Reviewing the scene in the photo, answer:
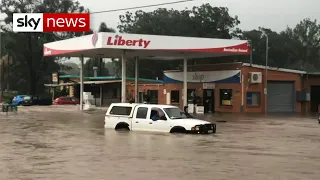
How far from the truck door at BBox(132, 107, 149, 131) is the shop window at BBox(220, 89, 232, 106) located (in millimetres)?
22943

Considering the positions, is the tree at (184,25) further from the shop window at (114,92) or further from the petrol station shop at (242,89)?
the petrol station shop at (242,89)

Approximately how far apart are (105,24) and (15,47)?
604 inches

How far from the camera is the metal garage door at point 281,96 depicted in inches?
1809

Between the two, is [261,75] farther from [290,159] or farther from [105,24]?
[105,24]

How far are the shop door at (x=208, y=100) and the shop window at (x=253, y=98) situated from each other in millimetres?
3391

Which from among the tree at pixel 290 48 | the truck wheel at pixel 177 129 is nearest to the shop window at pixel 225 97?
the truck wheel at pixel 177 129

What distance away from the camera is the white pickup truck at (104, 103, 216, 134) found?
2128 centimetres

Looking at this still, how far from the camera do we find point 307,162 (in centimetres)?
1342

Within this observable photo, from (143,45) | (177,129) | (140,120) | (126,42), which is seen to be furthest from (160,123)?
(143,45)

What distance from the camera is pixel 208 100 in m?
44.3

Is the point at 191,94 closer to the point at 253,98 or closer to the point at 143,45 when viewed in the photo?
the point at 253,98

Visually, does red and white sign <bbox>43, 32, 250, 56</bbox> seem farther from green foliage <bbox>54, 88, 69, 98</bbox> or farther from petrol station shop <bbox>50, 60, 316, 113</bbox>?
green foliage <bbox>54, 88, 69, 98</bbox>

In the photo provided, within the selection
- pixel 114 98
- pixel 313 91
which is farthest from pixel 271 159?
pixel 114 98

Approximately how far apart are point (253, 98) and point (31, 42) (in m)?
47.7
